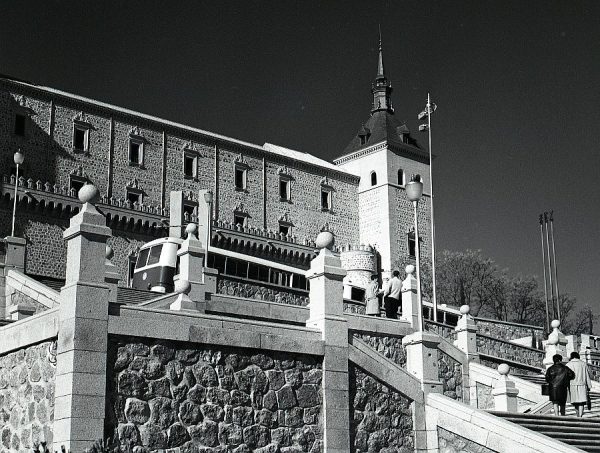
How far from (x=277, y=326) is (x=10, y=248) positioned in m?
8.45

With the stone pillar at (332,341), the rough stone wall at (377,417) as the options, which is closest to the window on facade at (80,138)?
Result: the stone pillar at (332,341)

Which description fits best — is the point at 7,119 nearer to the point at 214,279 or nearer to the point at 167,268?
the point at 167,268

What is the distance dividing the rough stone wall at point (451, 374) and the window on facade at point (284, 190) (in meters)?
41.8

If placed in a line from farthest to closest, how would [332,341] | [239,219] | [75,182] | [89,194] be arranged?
[239,219] < [75,182] < [332,341] < [89,194]

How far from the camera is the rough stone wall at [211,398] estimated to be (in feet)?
38.3

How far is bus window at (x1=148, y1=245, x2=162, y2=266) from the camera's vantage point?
1293 inches

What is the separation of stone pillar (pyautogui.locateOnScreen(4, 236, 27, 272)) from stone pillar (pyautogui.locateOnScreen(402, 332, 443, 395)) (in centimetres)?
877

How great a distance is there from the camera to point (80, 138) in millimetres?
52375

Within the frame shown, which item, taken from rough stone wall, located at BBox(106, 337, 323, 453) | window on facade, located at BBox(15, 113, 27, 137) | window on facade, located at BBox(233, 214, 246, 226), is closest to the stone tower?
window on facade, located at BBox(233, 214, 246, 226)

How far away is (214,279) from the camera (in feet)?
69.1

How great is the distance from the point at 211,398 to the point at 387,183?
57245mm

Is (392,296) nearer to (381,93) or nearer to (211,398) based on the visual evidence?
(211,398)

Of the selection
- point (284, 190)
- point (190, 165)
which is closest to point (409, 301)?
point (190, 165)

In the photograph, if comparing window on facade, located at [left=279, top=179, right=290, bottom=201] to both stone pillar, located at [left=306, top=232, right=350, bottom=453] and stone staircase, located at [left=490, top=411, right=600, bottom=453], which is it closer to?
stone staircase, located at [left=490, top=411, right=600, bottom=453]
